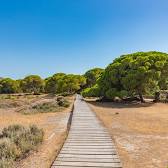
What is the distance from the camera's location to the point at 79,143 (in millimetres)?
9641

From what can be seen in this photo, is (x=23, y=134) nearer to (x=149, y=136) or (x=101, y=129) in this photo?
(x=101, y=129)

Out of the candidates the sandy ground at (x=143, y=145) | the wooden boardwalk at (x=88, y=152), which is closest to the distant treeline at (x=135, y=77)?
the sandy ground at (x=143, y=145)

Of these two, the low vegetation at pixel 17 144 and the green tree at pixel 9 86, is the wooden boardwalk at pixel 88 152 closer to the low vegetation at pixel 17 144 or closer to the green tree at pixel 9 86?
the low vegetation at pixel 17 144

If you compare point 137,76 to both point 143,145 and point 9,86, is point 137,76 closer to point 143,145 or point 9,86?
point 143,145

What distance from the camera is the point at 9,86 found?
91000 millimetres

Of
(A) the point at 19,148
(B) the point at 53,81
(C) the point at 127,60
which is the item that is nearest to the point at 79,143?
(A) the point at 19,148

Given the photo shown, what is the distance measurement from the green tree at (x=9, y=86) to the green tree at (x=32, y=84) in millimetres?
2329

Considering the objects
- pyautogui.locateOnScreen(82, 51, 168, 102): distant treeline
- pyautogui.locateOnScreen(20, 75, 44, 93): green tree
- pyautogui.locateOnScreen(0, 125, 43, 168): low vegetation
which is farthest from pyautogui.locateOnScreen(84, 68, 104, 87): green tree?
pyautogui.locateOnScreen(0, 125, 43, 168): low vegetation

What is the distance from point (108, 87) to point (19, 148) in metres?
25.6

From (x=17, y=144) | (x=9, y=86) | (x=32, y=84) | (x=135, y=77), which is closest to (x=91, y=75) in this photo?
(x=32, y=84)

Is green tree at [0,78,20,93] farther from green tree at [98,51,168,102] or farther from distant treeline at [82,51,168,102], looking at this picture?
green tree at [98,51,168,102]

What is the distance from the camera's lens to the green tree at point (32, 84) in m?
87.8

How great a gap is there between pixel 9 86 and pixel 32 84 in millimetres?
8519

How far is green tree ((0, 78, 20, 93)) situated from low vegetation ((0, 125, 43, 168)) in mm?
81483
